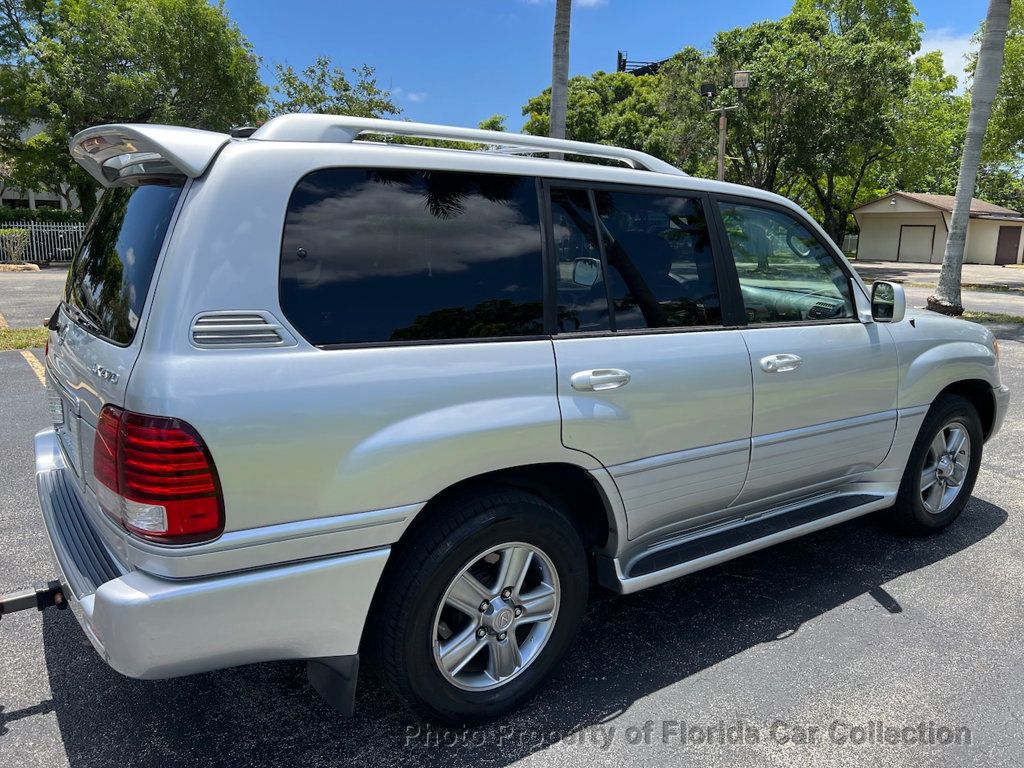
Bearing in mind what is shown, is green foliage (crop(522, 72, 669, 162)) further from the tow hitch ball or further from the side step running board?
the tow hitch ball

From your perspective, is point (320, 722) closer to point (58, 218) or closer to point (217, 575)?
point (217, 575)

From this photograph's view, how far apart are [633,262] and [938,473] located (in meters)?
2.50

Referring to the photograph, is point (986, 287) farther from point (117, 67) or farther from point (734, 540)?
point (117, 67)

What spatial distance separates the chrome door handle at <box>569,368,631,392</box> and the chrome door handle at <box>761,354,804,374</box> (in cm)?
80

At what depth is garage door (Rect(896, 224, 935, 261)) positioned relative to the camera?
41.9m

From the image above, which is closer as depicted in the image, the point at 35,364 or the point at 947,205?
the point at 35,364

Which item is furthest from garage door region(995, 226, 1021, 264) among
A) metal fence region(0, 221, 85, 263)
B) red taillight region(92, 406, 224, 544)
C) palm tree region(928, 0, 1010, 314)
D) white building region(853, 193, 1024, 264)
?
red taillight region(92, 406, 224, 544)

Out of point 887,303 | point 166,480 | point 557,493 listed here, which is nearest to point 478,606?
point 557,493

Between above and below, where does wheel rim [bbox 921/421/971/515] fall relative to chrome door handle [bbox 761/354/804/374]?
below

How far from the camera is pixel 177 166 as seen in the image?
214 cm

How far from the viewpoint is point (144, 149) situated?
91.3 inches

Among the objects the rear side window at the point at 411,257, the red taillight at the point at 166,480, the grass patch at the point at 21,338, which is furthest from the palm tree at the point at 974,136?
the grass patch at the point at 21,338

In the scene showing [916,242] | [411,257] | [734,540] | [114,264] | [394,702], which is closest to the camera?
[411,257]

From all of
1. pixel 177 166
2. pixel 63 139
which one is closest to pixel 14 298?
pixel 63 139
